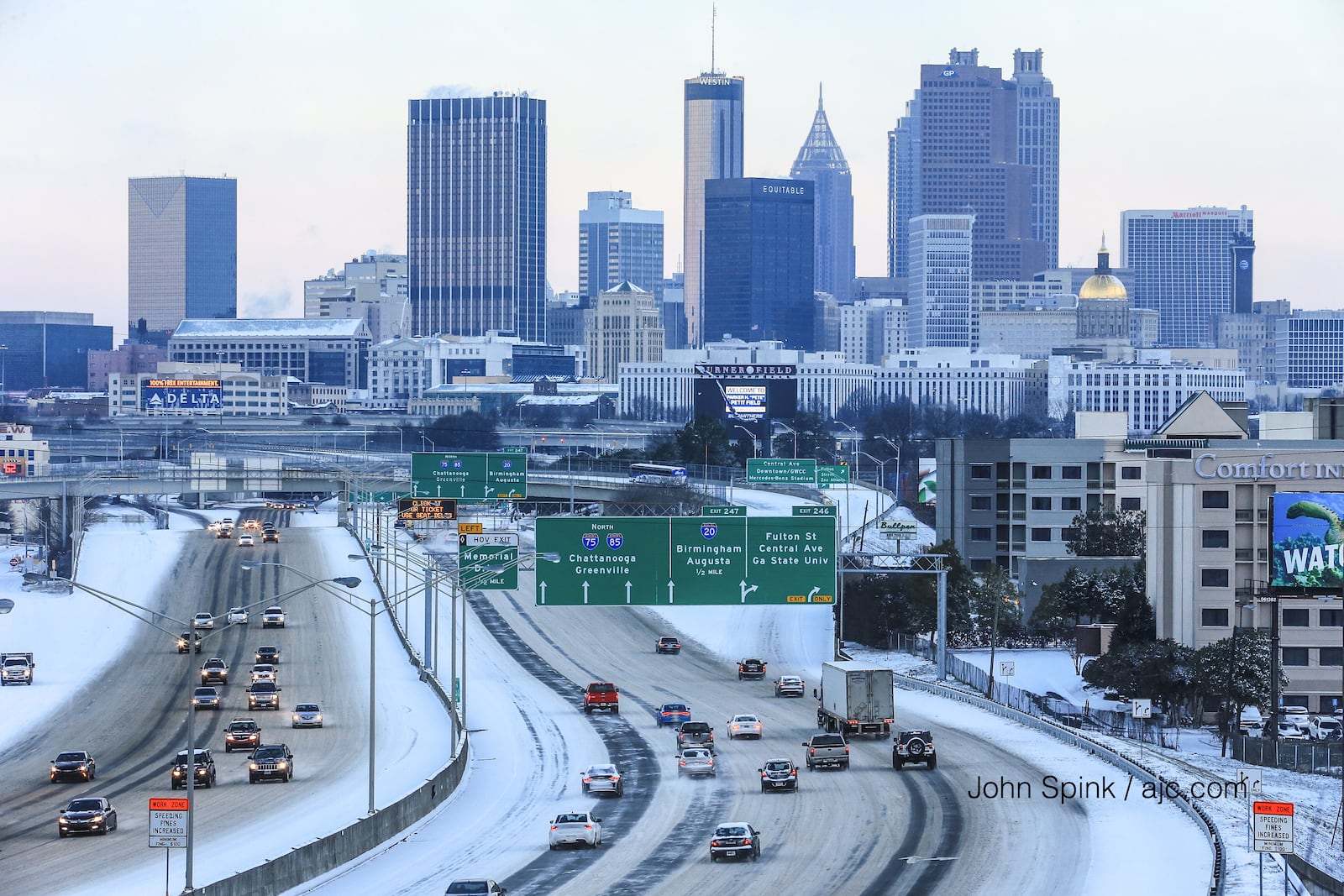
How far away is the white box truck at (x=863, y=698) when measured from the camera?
74188 millimetres

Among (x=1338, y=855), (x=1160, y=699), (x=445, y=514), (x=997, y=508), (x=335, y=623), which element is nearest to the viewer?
(x=1338, y=855)

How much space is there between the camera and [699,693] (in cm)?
9112

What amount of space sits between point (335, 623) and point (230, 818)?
55.5m

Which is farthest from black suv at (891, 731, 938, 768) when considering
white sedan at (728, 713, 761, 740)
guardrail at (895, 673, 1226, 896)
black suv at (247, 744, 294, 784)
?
black suv at (247, 744, 294, 784)

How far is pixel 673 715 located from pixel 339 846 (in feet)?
98.9

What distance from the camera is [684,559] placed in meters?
87.7

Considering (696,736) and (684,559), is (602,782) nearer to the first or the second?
(696,736)

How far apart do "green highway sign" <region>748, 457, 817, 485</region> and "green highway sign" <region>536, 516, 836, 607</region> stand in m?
50.9

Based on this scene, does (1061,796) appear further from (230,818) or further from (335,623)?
(335,623)

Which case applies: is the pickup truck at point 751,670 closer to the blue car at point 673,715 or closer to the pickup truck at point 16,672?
the blue car at point 673,715

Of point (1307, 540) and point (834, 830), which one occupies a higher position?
point (1307, 540)

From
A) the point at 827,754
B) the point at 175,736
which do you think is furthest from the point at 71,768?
the point at 827,754

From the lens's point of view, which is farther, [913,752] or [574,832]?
[913,752]

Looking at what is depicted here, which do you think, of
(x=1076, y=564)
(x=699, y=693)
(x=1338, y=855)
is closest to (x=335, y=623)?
(x=699, y=693)
